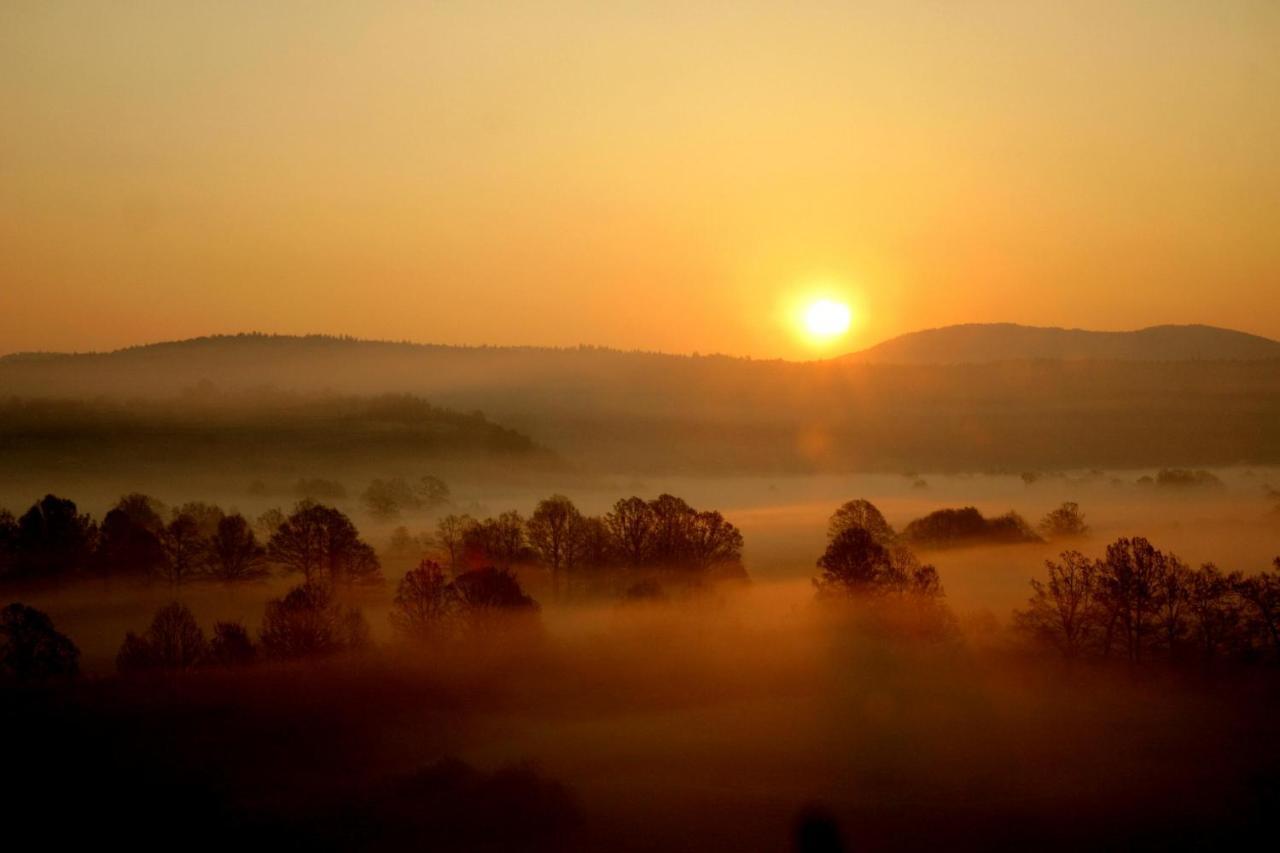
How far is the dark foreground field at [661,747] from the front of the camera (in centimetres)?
2764

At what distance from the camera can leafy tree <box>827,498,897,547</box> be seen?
4806 cm

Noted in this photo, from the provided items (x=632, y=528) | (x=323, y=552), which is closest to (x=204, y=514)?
(x=323, y=552)

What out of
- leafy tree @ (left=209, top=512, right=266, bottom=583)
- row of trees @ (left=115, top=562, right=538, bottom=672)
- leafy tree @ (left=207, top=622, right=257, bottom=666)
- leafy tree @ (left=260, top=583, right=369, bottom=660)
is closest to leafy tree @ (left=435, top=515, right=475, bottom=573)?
row of trees @ (left=115, top=562, right=538, bottom=672)

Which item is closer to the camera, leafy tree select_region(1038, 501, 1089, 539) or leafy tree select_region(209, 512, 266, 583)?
leafy tree select_region(209, 512, 266, 583)

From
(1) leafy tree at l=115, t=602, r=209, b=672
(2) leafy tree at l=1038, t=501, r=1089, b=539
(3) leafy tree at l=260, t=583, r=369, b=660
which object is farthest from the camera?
(2) leafy tree at l=1038, t=501, r=1089, b=539

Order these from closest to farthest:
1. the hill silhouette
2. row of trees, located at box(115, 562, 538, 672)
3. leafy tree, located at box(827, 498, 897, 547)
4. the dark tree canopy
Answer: row of trees, located at box(115, 562, 538, 672), leafy tree, located at box(827, 498, 897, 547), the dark tree canopy, the hill silhouette

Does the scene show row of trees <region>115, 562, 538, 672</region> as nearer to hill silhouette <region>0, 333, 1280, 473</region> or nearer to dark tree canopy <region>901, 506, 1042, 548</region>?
dark tree canopy <region>901, 506, 1042, 548</region>

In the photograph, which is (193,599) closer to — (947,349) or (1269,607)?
(1269,607)

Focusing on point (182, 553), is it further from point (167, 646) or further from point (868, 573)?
point (868, 573)

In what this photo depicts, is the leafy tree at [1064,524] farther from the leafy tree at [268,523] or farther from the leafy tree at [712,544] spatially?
the leafy tree at [268,523]

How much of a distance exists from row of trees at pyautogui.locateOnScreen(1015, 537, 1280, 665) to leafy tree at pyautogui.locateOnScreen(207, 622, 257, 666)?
27.5 metres

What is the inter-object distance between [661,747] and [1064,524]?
25.1 m

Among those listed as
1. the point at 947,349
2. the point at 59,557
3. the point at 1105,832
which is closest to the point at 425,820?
the point at 1105,832

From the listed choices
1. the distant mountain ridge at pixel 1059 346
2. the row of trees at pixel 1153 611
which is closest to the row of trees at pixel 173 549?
the row of trees at pixel 1153 611
